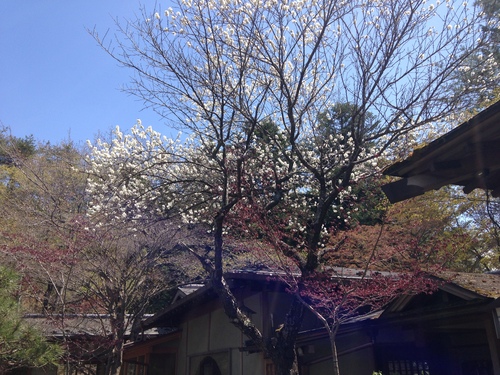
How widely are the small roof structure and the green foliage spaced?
7086 millimetres

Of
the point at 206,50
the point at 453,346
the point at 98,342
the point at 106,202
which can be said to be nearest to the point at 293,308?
the point at 453,346

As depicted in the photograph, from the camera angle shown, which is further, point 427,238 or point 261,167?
point 427,238

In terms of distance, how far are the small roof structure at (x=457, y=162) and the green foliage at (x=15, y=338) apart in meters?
7.09

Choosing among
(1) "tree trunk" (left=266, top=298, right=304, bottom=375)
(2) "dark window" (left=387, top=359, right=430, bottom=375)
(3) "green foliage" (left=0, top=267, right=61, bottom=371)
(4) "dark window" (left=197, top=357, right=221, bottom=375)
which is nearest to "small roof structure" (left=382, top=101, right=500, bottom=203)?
(1) "tree trunk" (left=266, top=298, right=304, bottom=375)

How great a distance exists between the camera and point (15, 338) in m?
8.20

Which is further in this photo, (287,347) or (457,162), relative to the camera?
(287,347)

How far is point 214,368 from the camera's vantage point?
1116 cm

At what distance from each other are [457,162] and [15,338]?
A: 794cm

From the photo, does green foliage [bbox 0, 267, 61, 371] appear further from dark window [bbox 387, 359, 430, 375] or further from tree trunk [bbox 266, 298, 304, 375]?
dark window [bbox 387, 359, 430, 375]

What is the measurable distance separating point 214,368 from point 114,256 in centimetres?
372

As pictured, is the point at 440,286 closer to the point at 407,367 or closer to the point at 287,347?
the point at 407,367

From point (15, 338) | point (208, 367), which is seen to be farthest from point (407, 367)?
point (15, 338)

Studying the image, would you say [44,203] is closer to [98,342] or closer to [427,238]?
[98,342]

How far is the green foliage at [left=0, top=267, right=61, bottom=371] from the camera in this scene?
7965 millimetres
